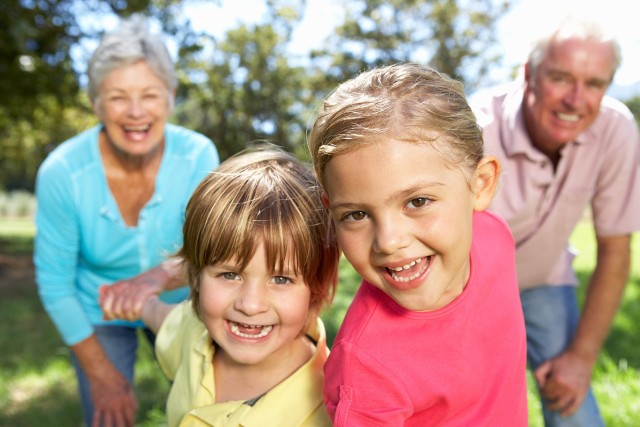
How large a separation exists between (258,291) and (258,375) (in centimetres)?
30

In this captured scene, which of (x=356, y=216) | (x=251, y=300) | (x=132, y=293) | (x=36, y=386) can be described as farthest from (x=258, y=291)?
(x=36, y=386)

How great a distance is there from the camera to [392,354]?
160 cm

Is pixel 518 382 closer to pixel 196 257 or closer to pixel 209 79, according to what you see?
pixel 196 257

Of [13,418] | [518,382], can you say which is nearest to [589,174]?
[518,382]

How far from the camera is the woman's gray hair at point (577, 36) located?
2.65 meters

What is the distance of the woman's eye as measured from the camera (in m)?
1.57

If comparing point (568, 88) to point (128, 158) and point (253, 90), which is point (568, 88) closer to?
point (128, 158)

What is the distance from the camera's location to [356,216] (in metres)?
1.58

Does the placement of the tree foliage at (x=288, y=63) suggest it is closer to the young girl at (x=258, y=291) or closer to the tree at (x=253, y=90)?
the tree at (x=253, y=90)

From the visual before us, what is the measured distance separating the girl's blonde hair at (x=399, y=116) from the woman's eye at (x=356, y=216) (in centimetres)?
14

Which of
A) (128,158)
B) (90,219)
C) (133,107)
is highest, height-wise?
(133,107)

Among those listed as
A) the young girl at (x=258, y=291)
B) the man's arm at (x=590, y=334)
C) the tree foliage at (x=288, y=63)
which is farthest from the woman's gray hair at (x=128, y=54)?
the tree foliage at (x=288, y=63)

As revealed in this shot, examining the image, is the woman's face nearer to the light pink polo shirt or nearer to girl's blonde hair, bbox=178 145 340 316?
girl's blonde hair, bbox=178 145 340 316

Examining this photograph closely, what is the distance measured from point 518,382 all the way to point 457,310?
13.9 inches
